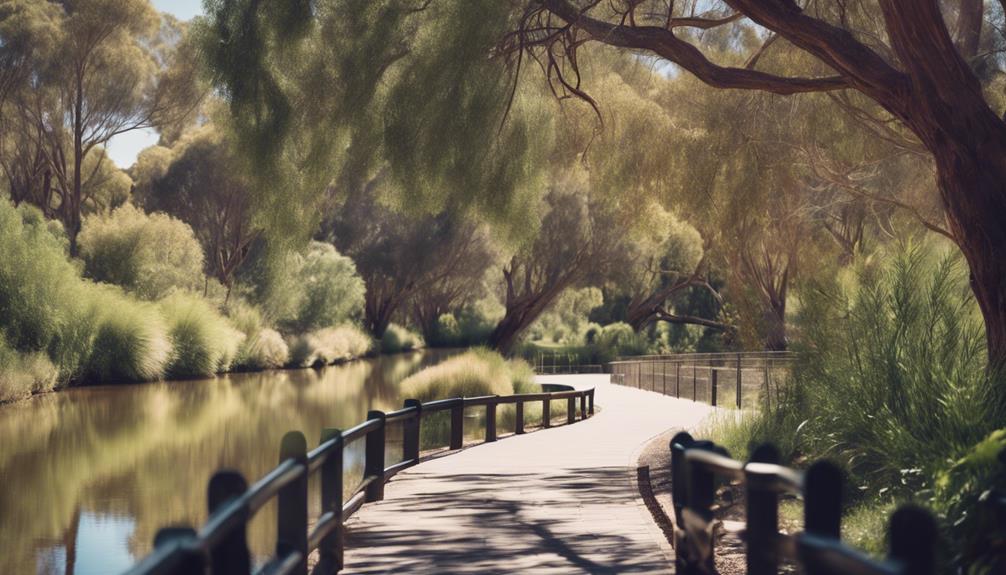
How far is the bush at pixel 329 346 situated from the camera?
55281 mm

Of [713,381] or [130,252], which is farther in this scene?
[130,252]

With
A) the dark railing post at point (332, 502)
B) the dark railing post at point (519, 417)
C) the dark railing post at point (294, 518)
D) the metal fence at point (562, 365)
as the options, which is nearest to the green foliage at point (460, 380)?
the dark railing post at point (519, 417)

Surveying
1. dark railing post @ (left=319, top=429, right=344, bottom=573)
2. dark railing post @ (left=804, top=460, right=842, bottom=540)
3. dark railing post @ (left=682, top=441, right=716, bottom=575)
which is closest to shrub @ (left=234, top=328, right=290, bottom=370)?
dark railing post @ (left=319, top=429, right=344, bottom=573)

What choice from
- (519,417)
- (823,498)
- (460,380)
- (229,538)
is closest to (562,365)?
(460,380)

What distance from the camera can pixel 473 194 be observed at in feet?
45.1

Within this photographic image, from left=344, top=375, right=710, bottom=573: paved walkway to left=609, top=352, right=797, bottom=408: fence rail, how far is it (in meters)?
3.26

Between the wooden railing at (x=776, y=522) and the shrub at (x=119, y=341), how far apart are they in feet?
110

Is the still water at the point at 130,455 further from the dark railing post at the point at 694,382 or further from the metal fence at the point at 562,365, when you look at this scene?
the metal fence at the point at 562,365

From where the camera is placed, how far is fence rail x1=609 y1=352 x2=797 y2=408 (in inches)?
767

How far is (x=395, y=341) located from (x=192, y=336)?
3077cm

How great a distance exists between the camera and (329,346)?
5812cm

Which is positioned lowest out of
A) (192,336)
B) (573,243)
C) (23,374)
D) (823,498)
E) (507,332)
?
(23,374)

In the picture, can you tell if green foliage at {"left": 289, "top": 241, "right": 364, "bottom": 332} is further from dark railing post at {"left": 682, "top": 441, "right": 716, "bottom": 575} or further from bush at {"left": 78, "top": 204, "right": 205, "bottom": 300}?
dark railing post at {"left": 682, "top": 441, "right": 716, "bottom": 575}

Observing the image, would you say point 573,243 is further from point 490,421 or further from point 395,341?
point 395,341
